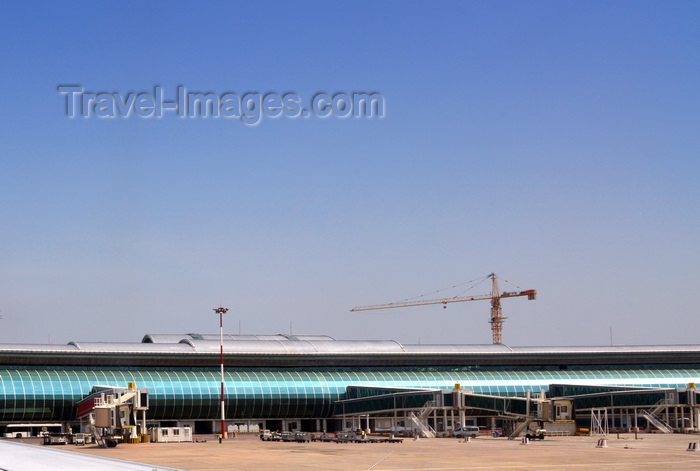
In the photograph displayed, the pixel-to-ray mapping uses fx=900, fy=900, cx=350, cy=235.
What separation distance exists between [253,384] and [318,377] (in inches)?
498

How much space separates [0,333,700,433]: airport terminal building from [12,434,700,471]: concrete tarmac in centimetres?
A: 3909

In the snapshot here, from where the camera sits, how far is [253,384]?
15775cm

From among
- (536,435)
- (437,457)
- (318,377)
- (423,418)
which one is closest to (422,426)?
(423,418)

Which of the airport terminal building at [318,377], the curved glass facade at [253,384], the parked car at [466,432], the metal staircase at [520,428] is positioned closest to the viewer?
the metal staircase at [520,428]

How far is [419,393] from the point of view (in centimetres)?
13488

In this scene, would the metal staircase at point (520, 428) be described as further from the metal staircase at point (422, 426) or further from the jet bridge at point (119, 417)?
the jet bridge at point (119, 417)

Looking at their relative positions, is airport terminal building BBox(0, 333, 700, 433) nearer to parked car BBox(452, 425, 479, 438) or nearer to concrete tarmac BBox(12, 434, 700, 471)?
parked car BBox(452, 425, 479, 438)

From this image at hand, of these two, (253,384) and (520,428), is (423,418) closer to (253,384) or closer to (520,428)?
(520,428)

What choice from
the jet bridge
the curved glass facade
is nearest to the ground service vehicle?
the jet bridge

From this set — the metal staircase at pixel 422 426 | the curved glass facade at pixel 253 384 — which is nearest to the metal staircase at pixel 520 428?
the metal staircase at pixel 422 426

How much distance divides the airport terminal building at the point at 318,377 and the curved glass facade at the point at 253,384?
19 cm

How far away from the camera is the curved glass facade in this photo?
145m

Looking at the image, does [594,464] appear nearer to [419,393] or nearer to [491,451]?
[491,451]

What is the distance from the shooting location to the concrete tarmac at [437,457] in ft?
215
